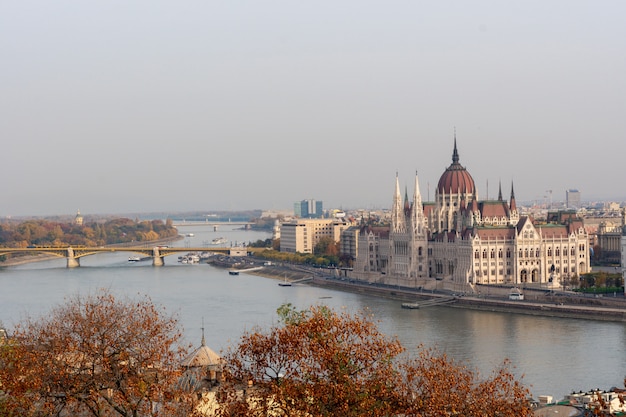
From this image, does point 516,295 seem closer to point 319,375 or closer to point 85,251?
point 319,375

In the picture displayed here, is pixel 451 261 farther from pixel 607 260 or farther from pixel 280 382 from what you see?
pixel 280 382

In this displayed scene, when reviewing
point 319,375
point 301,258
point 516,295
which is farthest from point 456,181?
point 319,375

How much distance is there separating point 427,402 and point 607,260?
5145 cm

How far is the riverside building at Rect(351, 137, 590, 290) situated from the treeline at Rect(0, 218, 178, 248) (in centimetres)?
3889

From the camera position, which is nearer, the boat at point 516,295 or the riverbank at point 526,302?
the riverbank at point 526,302

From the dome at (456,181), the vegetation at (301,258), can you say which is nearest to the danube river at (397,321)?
the vegetation at (301,258)

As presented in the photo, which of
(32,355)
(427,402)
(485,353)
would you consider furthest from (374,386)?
(485,353)

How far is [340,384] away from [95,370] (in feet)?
11.1

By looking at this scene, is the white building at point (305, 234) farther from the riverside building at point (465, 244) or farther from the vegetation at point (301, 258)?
the riverside building at point (465, 244)

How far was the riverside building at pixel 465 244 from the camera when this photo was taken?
5238 centimetres

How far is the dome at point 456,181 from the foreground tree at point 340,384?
149 feet

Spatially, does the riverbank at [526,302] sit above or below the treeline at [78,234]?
below

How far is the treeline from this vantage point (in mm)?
102631

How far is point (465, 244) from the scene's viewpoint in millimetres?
53000
